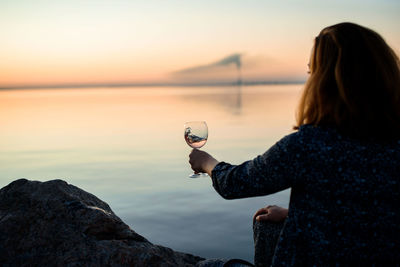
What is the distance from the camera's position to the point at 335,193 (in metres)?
1.90

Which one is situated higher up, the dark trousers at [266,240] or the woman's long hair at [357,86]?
the woman's long hair at [357,86]

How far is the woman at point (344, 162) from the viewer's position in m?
1.89

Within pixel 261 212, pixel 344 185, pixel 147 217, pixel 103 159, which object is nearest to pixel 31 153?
pixel 103 159

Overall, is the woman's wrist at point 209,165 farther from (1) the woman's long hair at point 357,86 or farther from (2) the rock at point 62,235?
(2) the rock at point 62,235

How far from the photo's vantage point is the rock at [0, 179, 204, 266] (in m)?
2.91

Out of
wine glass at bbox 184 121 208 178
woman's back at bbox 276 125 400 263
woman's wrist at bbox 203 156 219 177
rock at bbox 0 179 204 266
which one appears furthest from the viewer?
wine glass at bbox 184 121 208 178

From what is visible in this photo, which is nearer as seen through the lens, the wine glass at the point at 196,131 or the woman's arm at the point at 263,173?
the woman's arm at the point at 263,173

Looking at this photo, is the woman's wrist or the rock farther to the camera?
the rock

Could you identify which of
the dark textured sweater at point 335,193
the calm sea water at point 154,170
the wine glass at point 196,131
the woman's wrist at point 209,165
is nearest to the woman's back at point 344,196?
the dark textured sweater at point 335,193

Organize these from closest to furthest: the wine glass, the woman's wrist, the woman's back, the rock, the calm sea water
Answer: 1. the woman's back
2. the woman's wrist
3. the rock
4. the wine glass
5. the calm sea water

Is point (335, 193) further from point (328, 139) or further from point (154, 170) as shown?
point (154, 170)

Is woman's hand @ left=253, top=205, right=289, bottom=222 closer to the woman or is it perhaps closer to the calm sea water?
the woman

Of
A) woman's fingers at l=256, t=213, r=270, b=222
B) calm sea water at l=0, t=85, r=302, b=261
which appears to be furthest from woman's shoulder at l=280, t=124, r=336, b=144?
calm sea water at l=0, t=85, r=302, b=261

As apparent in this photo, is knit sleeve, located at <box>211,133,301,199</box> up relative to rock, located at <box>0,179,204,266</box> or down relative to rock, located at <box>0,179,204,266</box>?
up
